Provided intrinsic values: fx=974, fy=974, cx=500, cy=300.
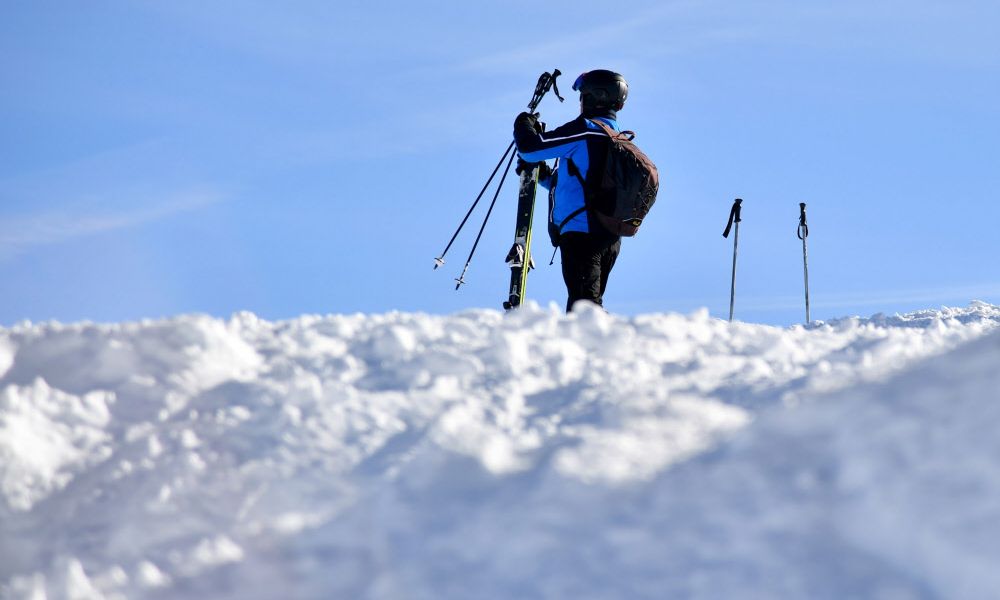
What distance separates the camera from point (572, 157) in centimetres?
683

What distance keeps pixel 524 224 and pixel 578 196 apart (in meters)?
1.59

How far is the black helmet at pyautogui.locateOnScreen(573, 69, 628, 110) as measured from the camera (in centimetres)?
707

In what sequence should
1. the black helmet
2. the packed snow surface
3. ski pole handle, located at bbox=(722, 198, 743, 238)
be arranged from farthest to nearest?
ski pole handle, located at bbox=(722, 198, 743, 238) < the black helmet < the packed snow surface

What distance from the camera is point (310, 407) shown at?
11.3 ft

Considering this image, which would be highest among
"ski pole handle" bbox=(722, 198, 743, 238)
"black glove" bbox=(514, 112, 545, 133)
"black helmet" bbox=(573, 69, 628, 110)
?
"black helmet" bbox=(573, 69, 628, 110)

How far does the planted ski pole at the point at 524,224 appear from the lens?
8.08 m

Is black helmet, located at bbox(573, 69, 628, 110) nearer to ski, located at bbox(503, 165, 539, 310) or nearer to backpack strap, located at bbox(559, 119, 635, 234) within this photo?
backpack strap, located at bbox(559, 119, 635, 234)

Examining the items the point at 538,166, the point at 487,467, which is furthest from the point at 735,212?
the point at 487,467

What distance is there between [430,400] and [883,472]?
152 centimetres

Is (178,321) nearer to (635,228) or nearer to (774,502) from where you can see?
(774,502)

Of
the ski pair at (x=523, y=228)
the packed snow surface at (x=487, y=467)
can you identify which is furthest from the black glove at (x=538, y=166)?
the packed snow surface at (x=487, y=467)

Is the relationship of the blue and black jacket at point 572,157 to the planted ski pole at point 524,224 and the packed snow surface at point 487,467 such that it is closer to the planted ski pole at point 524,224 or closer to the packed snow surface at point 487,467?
the planted ski pole at point 524,224

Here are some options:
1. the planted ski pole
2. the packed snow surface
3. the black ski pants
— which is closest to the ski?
the planted ski pole

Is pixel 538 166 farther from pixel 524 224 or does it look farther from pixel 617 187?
pixel 617 187
